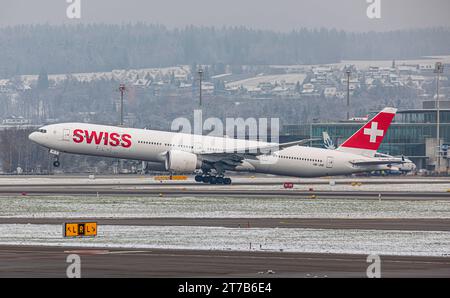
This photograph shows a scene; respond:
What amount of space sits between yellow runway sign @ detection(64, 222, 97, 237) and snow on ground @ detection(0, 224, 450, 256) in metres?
0.36

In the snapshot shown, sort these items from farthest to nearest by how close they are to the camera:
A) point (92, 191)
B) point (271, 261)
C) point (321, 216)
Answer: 1. point (92, 191)
2. point (321, 216)
3. point (271, 261)

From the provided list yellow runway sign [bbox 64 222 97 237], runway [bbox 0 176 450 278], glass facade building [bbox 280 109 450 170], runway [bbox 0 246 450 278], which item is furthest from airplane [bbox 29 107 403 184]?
glass facade building [bbox 280 109 450 170]

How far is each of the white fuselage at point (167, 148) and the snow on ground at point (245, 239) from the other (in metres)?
41.0

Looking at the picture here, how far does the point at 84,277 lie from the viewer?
30.6 metres

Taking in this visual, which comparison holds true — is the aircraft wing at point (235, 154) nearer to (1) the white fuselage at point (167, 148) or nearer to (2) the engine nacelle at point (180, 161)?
(1) the white fuselage at point (167, 148)

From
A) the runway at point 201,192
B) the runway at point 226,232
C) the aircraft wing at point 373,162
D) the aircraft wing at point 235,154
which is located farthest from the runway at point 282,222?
the aircraft wing at point 373,162

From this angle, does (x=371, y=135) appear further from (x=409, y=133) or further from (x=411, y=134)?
(x=409, y=133)

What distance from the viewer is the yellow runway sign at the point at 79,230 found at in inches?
1741

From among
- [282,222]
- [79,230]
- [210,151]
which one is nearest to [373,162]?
[210,151]

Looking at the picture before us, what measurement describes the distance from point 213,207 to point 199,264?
96.1 ft
